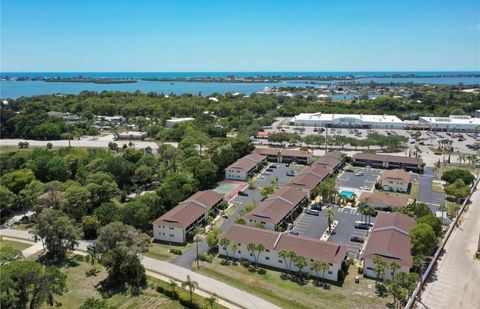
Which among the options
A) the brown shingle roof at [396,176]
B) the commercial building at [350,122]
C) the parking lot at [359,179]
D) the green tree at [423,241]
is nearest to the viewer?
the green tree at [423,241]

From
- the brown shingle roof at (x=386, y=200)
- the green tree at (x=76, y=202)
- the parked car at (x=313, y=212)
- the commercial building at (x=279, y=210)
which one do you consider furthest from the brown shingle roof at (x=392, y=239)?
the green tree at (x=76, y=202)

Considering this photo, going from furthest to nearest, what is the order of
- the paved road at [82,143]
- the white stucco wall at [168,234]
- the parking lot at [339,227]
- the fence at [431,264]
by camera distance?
the paved road at [82,143], the white stucco wall at [168,234], the parking lot at [339,227], the fence at [431,264]

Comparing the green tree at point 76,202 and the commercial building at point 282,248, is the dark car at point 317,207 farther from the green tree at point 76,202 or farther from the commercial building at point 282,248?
the green tree at point 76,202

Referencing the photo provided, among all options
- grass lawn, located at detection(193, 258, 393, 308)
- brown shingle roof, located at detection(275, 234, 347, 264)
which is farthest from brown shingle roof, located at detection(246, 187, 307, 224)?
Answer: grass lawn, located at detection(193, 258, 393, 308)

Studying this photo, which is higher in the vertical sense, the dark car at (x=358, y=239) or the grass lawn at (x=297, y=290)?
the dark car at (x=358, y=239)

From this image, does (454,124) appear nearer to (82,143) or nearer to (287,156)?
(287,156)

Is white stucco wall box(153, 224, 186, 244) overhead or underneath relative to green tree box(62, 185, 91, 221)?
underneath

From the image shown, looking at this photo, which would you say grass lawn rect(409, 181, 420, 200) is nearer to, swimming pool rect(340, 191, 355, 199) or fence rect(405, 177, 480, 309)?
fence rect(405, 177, 480, 309)

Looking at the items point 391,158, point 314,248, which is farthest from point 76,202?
point 391,158
